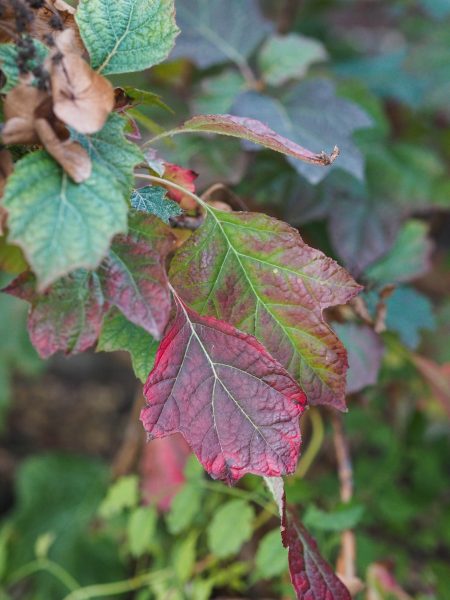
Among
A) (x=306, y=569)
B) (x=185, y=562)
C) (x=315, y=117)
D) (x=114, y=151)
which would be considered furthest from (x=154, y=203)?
(x=185, y=562)

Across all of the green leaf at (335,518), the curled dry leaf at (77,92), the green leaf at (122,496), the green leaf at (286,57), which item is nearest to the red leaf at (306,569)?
the green leaf at (335,518)

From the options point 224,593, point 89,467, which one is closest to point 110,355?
point 89,467

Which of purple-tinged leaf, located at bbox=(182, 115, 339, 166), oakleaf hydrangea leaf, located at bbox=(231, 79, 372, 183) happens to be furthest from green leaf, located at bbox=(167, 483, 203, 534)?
purple-tinged leaf, located at bbox=(182, 115, 339, 166)

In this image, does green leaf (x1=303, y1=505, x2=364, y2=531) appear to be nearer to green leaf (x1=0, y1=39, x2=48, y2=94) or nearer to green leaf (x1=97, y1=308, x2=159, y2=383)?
green leaf (x1=97, y1=308, x2=159, y2=383)

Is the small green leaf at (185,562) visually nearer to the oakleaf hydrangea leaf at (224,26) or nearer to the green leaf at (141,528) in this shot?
the green leaf at (141,528)

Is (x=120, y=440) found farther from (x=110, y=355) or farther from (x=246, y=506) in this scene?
(x=246, y=506)
